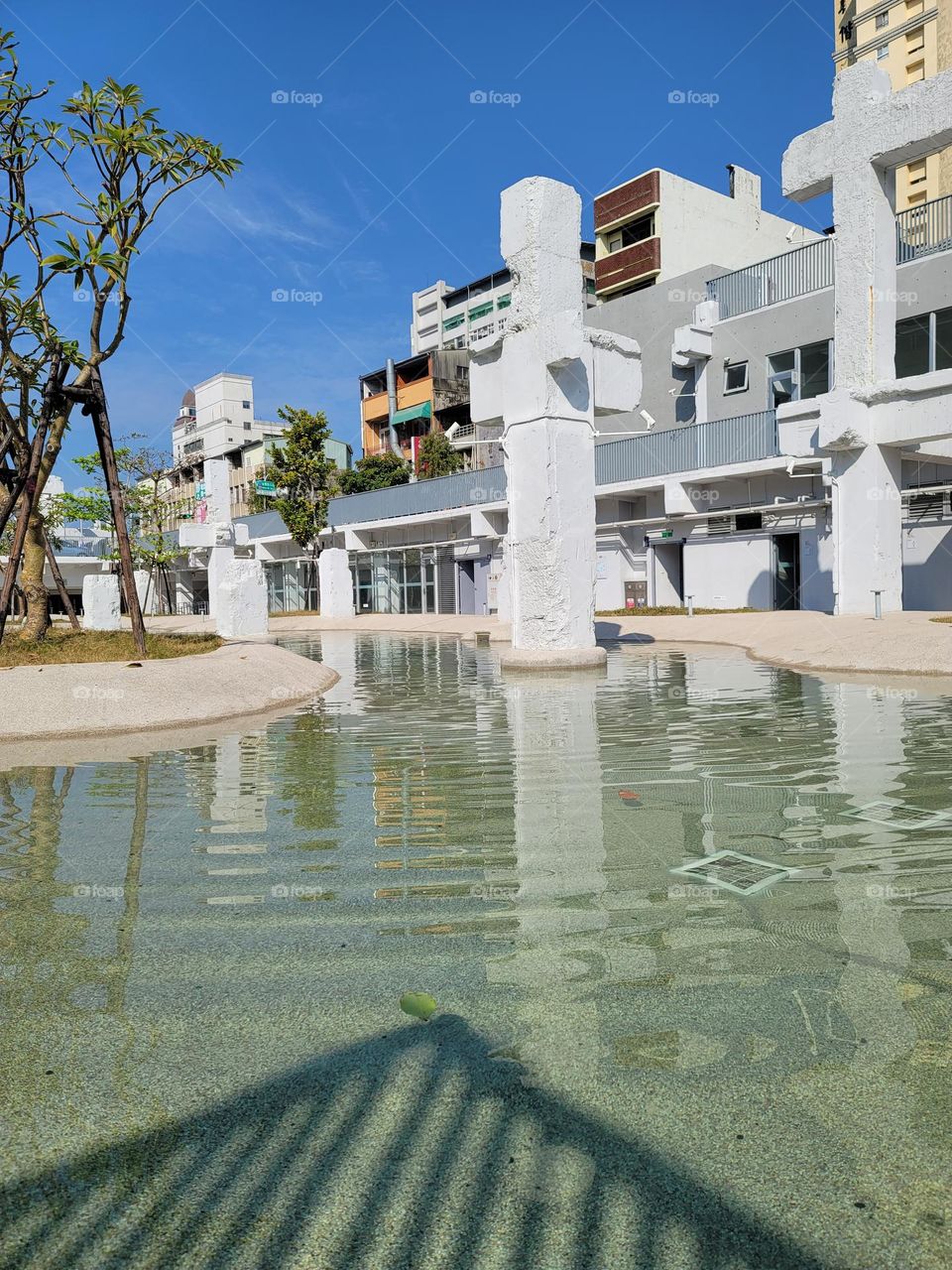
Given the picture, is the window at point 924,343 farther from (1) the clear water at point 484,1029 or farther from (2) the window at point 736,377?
(1) the clear water at point 484,1029

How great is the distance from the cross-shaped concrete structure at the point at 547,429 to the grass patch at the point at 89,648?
5.22 meters

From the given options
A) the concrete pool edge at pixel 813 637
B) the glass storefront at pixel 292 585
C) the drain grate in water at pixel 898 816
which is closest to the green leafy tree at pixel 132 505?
the glass storefront at pixel 292 585

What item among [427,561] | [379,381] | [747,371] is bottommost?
[427,561]

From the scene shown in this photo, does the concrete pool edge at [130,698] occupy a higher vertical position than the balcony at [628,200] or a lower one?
lower

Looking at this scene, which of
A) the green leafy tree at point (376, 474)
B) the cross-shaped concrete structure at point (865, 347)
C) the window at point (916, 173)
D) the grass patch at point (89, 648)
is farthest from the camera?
the green leafy tree at point (376, 474)

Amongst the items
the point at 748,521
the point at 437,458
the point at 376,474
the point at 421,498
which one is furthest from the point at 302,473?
the point at 748,521

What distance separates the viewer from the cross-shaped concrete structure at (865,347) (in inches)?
694

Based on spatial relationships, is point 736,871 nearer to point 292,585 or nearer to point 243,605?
point 243,605

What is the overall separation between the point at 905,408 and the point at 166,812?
1654 cm

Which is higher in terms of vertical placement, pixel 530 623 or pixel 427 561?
pixel 427 561

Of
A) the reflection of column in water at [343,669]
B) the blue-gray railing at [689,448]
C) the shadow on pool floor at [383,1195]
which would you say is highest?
the blue-gray railing at [689,448]

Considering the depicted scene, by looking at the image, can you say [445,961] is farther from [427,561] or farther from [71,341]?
[427,561]

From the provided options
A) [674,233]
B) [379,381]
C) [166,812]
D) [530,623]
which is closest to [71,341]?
[530,623]

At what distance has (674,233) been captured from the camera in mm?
52156
